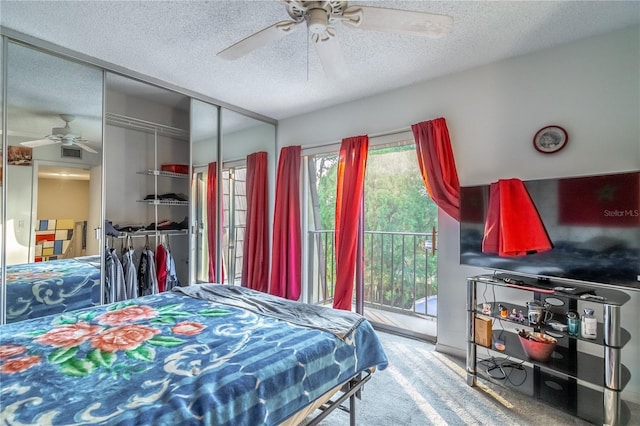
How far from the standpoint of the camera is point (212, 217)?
3463 mm

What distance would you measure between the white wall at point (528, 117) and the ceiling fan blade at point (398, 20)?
53.0 inches

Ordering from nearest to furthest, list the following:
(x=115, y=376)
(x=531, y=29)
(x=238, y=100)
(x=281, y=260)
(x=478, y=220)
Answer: (x=115, y=376) → (x=531, y=29) → (x=478, y=220) → (x=238, y=100) → (x=281, y=260)

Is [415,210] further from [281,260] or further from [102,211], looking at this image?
[102,211]

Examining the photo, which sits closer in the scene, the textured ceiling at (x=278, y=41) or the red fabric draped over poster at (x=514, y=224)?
the textured ceiling at (x=278, y=41)

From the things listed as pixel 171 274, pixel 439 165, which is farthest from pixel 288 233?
pixel 439 165

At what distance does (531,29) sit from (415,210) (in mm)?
1948

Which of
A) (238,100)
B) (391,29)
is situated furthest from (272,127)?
(391,29)

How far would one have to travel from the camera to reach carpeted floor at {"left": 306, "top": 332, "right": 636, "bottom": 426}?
1818mm

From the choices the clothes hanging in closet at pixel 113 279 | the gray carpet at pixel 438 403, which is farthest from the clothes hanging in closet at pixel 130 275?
the gray carpet at pixel 438 403

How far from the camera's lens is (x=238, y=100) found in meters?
3.42

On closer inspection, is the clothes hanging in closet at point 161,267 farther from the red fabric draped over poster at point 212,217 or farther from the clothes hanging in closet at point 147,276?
the red fabric draped over poster at point 212,217

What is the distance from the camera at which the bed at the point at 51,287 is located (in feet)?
6.97

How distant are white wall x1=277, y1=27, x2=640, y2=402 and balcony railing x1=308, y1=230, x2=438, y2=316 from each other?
96 centimetres

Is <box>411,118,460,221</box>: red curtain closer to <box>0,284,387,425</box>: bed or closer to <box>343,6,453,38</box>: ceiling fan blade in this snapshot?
<box>343,6,453,38</box>: ceiling fan blade
